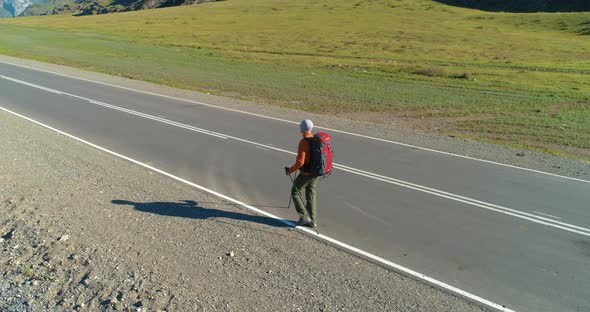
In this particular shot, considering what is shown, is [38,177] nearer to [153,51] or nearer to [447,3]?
[153,51]

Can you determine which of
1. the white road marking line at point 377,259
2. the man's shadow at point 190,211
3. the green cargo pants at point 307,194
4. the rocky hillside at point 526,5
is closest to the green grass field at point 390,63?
the white road marking line at point 377,259

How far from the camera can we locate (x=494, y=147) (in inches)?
536

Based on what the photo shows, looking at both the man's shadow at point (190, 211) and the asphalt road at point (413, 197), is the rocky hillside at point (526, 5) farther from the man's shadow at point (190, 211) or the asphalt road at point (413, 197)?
the man's shadow at point (190, 211)

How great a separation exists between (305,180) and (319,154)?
583mm

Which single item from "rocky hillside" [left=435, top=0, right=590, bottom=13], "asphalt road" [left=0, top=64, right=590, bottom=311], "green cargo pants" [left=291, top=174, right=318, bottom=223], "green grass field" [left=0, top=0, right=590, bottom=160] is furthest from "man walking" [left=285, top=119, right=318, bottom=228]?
"rocky hillside" [left=435, top=0, right=590, bottom=13]

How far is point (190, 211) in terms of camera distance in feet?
26.9

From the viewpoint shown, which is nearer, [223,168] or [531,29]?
[223,168]

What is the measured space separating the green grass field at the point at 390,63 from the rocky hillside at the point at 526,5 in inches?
685

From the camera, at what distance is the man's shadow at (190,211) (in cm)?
788

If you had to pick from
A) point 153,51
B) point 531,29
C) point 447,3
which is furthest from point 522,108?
point 447,3

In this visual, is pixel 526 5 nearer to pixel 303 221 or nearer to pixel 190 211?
pixel 303 221

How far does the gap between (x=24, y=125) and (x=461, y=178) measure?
13698 mm

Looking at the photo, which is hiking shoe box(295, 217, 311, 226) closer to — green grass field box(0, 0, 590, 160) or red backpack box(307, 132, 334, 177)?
red backpack box(307, 132, 334, 177)

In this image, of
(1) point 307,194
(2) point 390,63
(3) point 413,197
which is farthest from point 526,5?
(1) point 307,194
